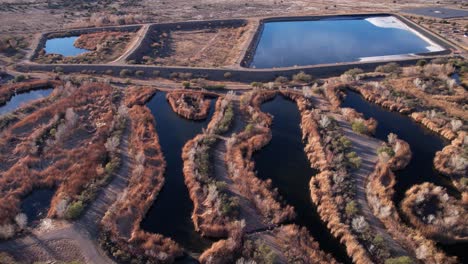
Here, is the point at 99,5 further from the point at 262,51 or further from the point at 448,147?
the point at 448,147

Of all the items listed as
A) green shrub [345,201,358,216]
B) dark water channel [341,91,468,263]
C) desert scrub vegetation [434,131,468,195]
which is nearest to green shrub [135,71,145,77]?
dark water channel [341,91,468,263]

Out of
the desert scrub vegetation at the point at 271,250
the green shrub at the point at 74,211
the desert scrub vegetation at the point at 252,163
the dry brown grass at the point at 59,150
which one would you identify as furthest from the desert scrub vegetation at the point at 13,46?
the desert scrub vegetation at the point at 271,250

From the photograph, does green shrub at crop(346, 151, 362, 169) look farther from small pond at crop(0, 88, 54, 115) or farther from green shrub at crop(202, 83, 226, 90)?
small pond at crop(0, 88, 54, 115)

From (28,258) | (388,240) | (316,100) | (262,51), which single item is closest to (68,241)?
(28,258)

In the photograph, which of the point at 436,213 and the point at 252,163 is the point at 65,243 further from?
the point at 436,213

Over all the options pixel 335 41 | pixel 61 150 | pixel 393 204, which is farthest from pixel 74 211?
pixel 335 41

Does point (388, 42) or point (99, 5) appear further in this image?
point (99, 5)
